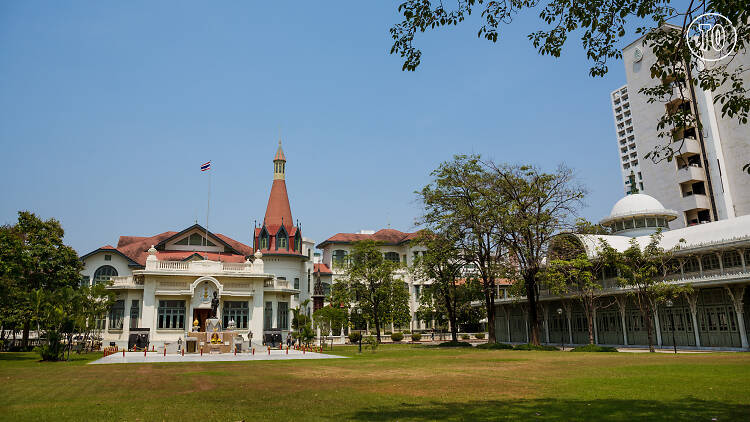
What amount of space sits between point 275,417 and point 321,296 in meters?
56.9

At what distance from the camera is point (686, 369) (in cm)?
1702

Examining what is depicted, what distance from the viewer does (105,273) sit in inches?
A: 1951

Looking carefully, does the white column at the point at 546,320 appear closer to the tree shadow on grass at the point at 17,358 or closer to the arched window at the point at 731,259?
the arched window at the point at 731,259

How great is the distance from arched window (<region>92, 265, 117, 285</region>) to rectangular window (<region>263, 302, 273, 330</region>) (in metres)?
15.5

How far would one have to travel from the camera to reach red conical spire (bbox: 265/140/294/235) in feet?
192

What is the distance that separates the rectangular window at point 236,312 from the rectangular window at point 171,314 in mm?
3429

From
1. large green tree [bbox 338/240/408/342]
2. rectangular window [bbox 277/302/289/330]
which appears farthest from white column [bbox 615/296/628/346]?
rectangular window [bbox 277/302/289/330]

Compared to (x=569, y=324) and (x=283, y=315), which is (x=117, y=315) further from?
(x=569, y=324)

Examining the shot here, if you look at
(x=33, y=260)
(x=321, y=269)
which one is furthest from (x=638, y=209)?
(x=33, y=260)

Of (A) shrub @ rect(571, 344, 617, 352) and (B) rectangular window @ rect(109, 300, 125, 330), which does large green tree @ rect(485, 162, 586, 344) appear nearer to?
(A) shrub @ rect(571, 344, 617, 352)

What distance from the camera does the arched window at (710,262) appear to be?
3161 cm

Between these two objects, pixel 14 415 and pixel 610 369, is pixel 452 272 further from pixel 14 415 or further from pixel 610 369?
pixel 14 415

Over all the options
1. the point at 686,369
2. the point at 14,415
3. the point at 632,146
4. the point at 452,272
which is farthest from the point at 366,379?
the point at 632,146

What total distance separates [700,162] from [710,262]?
27.6 metres
